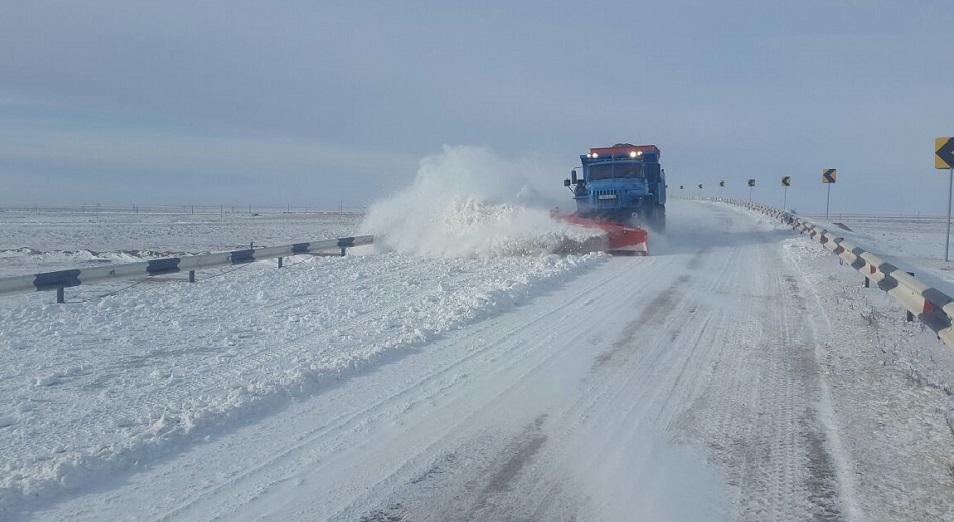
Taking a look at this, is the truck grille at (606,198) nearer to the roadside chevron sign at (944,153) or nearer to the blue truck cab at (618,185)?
the blue truck cab at (618,185)

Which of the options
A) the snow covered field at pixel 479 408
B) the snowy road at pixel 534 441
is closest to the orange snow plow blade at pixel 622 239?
the snow covered field at pixel 479 408

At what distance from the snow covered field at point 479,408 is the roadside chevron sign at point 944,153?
21.4ft

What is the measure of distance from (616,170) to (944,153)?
9181 millimetres

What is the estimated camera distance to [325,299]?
495 inches

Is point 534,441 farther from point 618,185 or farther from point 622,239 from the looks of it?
point 618,185

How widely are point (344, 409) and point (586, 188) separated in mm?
17906

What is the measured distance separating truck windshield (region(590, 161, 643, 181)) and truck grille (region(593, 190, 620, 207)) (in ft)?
2.07

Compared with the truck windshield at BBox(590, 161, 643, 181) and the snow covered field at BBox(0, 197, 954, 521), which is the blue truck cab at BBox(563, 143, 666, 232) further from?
the snow covered field at BBox(0, 197, 954, 521)

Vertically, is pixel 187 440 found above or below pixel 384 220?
below

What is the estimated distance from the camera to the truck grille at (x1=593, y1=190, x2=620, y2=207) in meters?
22.6

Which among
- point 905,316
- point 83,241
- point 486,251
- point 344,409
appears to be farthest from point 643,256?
point 83,241

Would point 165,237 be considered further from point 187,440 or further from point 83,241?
point 187,440

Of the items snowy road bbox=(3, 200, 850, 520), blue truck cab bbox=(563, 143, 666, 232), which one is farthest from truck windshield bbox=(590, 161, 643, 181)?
snowy road bbox=(3, 200, 850, 520)

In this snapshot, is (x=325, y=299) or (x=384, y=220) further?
(x=384, y=220)
